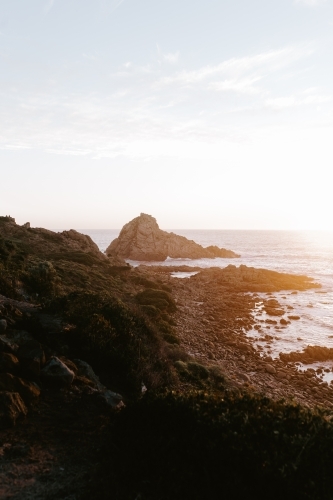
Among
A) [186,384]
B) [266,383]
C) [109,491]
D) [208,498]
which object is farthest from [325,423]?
[266,383]

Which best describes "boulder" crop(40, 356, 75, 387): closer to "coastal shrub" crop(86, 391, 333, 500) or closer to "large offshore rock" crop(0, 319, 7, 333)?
"large offshore rock" crop(0, 319, 7, 333)

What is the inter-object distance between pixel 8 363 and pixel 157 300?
28.7 m

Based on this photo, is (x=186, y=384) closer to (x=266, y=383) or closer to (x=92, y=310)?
(x=92, y=310)

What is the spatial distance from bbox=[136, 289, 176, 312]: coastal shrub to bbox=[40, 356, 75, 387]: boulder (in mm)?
25821

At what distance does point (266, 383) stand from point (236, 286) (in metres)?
40.5

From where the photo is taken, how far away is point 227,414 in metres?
7.04

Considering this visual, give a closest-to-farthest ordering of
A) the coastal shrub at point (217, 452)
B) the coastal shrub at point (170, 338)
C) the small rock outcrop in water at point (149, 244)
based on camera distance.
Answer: the coastal shrub at point (217, 452), the coastal shrub at point (170, 338), the small rock outcrop in water at point (149, 244)

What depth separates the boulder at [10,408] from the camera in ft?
25.5

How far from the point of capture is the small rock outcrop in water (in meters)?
115

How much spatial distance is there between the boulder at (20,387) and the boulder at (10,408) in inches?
9.4

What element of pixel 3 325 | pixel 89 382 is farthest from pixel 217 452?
pixel 3 325

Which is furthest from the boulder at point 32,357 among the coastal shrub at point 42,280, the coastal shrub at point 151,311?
the coastal shrub at point 151,311

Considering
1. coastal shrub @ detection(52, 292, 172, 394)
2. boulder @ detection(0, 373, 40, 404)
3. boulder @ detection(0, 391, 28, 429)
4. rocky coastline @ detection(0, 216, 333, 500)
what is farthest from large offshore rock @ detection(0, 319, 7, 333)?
boulder @ detection(0, 391, 28, 429)

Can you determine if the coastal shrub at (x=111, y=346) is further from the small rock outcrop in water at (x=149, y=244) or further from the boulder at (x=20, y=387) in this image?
the small rock outcrop in water at (x=149, y=244)
